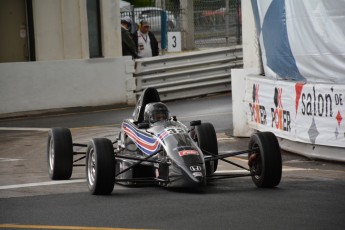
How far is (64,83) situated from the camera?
23.9 metres

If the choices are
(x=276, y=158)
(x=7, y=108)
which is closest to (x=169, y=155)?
(x=276, y=158)

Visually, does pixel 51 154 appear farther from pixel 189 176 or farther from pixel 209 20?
pixel 209 20

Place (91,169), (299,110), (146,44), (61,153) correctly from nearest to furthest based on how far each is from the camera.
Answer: (91,169) → (61,153) → (299,110) → (146,44)

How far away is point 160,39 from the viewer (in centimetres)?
3516

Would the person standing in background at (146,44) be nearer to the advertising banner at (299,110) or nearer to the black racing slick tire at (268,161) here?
the advertising banner at (299,110)

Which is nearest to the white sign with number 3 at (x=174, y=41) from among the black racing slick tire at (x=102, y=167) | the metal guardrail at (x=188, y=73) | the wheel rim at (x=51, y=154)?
the metal guardrail at (x=188, y=73)

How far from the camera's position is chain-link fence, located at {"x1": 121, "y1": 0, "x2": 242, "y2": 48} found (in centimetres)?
3275

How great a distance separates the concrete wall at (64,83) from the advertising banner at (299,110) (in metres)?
6.97

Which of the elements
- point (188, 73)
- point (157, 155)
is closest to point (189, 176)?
point (157, 155)

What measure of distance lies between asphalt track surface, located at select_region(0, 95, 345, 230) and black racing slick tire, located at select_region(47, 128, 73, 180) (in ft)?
0.46

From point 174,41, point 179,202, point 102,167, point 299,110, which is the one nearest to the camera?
point 179,202

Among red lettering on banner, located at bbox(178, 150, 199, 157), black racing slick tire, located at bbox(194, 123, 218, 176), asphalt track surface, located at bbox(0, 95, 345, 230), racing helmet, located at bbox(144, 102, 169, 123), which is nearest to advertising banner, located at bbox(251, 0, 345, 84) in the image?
asphalt track surface, located at bbox(0, 95, 345, 230)

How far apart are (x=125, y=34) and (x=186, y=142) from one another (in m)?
15.4

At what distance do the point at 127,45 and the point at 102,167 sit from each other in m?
15.6
